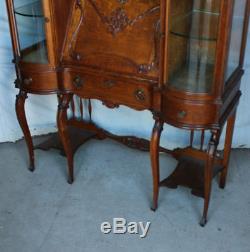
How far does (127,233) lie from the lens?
2014 mm

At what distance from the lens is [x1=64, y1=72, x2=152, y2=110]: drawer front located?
1.88m

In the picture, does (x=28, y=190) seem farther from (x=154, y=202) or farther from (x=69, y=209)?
(x=154, y=202)

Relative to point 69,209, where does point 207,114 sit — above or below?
above

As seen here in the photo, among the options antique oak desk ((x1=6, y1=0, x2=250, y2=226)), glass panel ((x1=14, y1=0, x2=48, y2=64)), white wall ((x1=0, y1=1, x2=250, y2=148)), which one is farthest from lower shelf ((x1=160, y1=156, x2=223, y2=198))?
glass panel ((x1=14, y1=0, x2=48, y2=64))

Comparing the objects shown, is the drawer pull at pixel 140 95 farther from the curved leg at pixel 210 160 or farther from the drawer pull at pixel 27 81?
the drawer pull at pixel 27 81

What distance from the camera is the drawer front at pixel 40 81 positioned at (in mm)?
2025

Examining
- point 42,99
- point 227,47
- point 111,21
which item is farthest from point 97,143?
point 227,47

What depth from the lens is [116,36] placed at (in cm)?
188

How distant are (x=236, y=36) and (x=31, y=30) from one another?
101cm

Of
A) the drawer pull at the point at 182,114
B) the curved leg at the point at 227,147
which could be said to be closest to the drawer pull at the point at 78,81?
the drawer pull at the point at 182,114

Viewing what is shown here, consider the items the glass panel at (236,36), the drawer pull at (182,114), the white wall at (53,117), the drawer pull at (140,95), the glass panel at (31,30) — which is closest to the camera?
the glass panel at (236,36)

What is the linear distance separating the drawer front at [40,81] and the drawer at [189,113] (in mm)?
602

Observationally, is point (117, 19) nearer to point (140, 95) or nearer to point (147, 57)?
point (147, 57)

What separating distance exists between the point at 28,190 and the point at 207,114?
45.5 inches
